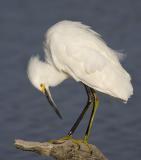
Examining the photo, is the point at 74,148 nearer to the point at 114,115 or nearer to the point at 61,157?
the point at 61,157

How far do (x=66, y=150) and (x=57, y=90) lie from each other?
12.9 ft

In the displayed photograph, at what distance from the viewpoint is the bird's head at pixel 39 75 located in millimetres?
12570

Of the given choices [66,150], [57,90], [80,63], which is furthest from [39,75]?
[57,90]

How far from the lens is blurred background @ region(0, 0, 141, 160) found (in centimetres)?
1481

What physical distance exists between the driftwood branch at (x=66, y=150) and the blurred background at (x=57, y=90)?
8.07 feet

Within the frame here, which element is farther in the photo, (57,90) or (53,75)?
(57,90)

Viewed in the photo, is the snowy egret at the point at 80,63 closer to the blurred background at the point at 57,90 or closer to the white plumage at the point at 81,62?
the white plumage at the point at 81,62

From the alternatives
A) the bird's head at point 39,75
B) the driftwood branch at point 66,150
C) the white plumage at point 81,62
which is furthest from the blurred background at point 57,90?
the driftwood branch at point 66,150

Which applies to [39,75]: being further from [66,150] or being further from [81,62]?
[66,150]

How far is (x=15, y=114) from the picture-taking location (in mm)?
15383

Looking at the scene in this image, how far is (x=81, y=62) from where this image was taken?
497 inches

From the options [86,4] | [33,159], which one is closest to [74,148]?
[33,159]

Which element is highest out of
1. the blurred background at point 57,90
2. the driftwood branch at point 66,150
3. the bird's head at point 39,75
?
the blurred background at point 57,90

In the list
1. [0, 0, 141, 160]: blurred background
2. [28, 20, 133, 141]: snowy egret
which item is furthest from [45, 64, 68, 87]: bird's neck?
[0, 0, 141, 160]: blurred background
